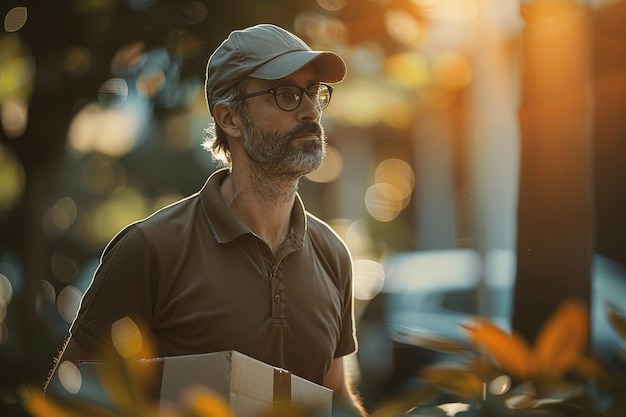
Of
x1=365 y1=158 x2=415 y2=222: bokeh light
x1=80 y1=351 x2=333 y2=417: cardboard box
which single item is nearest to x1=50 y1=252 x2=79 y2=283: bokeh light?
x1=80 y1=351 x2=333 y2=417: cardboard box

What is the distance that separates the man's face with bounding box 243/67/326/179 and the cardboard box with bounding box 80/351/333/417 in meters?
1.23

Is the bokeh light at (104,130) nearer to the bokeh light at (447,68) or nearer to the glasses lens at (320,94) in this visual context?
the bokeh light at (447,68)

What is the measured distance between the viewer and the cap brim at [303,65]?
3.38 meters

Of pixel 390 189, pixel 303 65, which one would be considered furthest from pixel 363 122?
pixel 390 189

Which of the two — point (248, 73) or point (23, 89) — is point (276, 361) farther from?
point (23, 89)

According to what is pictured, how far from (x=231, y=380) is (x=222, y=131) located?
5.73ft

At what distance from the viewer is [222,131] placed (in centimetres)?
378

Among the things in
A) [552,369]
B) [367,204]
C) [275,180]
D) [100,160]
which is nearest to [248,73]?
[275,180]

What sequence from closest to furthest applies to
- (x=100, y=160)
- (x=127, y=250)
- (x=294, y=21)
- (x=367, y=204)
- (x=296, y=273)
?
(x=127, y=250), (x=296, y=273), (x=294, y=21), (x=100, y=160), (x=367, y=204)

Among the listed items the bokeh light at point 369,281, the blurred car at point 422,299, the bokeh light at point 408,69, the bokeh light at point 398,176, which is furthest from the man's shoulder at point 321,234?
the bokeh light at point 398,176

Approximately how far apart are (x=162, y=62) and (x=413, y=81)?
7.92 ft

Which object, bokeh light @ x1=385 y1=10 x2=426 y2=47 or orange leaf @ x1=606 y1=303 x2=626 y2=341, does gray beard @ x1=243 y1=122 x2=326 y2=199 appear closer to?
orange leaf @ x1=606 y1=303 x2=626 y2=341

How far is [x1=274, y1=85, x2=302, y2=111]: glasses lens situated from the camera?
344 centimetres

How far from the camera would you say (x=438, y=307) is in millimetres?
12250
